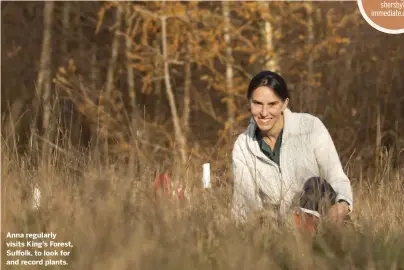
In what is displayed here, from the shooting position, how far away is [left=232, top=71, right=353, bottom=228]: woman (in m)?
4.27

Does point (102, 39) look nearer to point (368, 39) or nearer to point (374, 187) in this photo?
point (368, 39)

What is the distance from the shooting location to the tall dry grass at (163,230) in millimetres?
3357

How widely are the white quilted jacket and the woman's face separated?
3.9 inches

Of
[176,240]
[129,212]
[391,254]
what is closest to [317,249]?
[391,254]

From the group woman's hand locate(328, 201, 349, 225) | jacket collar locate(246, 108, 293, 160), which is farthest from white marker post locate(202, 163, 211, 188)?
woman's hand locate(328, 201, 349, 225)

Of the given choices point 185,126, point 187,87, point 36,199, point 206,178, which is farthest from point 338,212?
point 187,87

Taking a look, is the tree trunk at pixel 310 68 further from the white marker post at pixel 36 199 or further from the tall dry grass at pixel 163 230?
the white marker post at pixel 36 199

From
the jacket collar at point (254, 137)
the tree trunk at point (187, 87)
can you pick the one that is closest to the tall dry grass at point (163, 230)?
the jacket collar at point (254, 137)

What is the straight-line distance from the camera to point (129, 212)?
147 inches

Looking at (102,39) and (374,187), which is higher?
(102,39)

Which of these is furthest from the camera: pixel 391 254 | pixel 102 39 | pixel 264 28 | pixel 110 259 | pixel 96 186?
pixel 102 39

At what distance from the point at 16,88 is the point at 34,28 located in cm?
119

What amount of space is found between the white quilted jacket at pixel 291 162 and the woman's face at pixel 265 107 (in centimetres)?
10

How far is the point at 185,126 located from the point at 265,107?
365 centimetres
